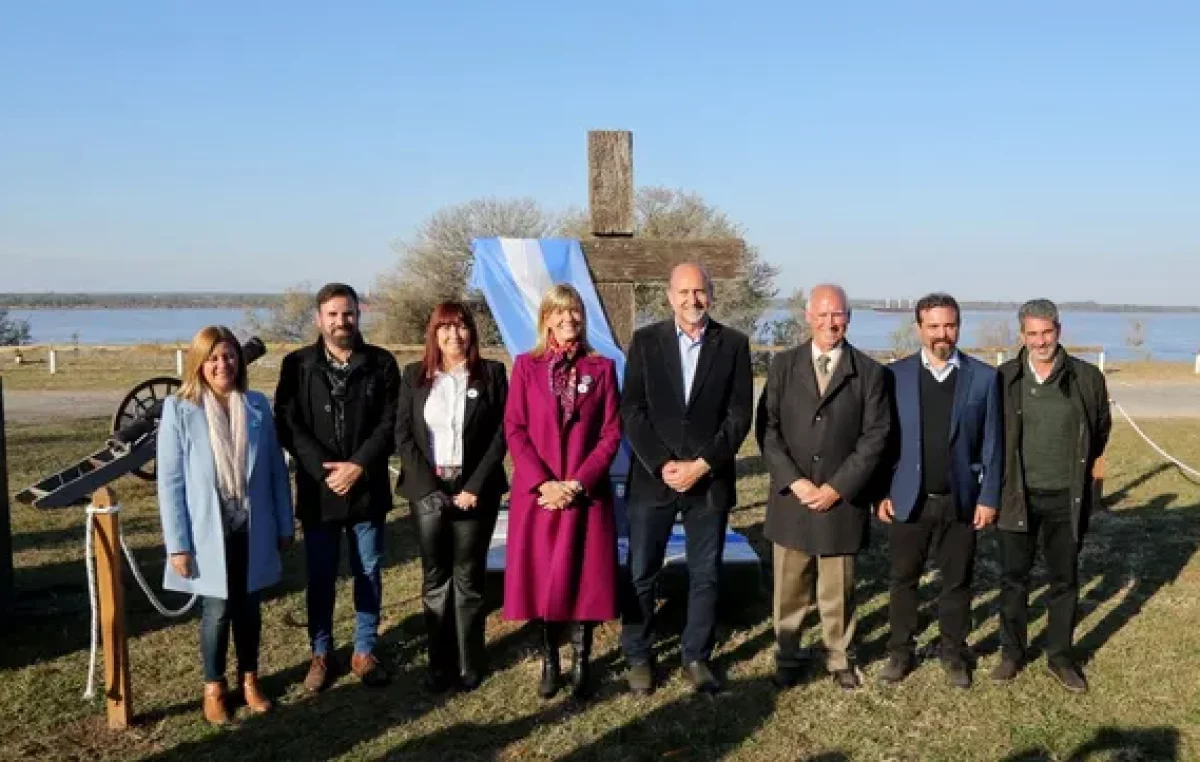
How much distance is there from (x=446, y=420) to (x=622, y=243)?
1.82 metres

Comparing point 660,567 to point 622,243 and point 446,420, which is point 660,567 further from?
point 622,243

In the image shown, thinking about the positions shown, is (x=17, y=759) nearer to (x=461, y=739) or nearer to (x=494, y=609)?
(x=461, y=739)

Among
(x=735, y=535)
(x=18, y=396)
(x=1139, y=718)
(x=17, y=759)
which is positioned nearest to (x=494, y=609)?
(x=735, y=535)

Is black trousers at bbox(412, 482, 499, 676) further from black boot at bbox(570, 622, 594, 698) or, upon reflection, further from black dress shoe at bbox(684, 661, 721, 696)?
black dress shoe at bbox(684, 661, 721, 696)

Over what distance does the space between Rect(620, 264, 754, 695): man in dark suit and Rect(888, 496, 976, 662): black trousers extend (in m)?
0.84

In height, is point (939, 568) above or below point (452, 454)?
below

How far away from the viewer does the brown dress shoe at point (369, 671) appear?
4.44 meters

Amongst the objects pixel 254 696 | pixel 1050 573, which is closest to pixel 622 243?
pixel 1050 573

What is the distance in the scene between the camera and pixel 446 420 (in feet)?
13.9

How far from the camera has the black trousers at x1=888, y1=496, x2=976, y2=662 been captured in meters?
4.41

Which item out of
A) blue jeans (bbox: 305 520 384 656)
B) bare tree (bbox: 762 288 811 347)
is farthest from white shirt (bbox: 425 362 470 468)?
bare tree (bbox: 762 288 811 347)

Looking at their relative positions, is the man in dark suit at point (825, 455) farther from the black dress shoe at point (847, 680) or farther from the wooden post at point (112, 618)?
the wooden post at point (112, 618)

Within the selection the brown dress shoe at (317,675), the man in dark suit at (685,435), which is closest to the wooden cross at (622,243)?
the man in dark suit at (685,435)

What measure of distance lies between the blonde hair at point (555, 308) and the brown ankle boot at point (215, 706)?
1.89m
